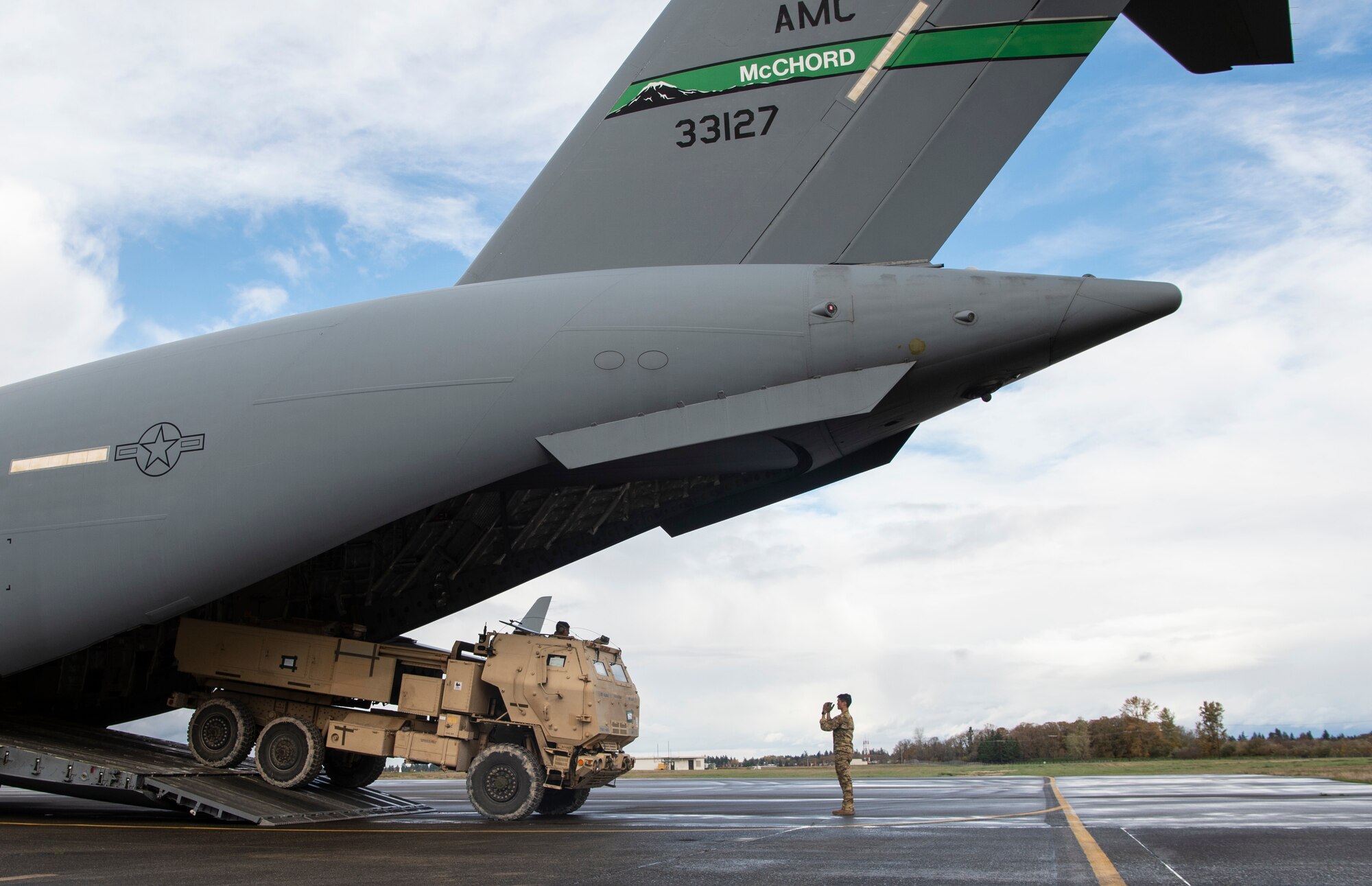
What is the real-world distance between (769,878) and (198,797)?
20.2ft

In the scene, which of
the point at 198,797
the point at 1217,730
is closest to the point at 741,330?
the point at 198,797

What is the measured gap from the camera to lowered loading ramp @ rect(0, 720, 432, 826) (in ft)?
31.1

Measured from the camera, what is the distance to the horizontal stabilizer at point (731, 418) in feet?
27.3

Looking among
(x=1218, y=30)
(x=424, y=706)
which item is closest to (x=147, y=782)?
(x=424, y=706)

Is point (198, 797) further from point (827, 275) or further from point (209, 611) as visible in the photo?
point (827, 275)

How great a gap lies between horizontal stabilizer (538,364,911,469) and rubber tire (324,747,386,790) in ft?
20.2

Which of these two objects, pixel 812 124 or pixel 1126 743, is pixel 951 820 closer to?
pixel 812 124

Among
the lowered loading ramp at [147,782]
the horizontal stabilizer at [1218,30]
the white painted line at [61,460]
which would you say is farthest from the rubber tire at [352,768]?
the horizontal stabilizer at [1218,30]

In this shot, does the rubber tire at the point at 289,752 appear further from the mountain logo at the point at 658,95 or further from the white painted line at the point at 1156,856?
the white painted line at the point at 1156,856

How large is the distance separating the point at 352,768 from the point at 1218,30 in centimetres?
1175

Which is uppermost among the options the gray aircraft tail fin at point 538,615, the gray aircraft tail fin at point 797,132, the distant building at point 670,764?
the gray aircraft tail fin at point 797,132

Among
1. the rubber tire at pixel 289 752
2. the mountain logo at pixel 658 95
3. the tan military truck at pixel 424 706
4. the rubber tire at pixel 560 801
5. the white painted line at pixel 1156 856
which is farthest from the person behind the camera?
the rubber tire at pixel 560 801

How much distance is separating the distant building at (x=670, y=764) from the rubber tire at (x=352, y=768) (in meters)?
21.3

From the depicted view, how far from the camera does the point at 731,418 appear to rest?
845cm
